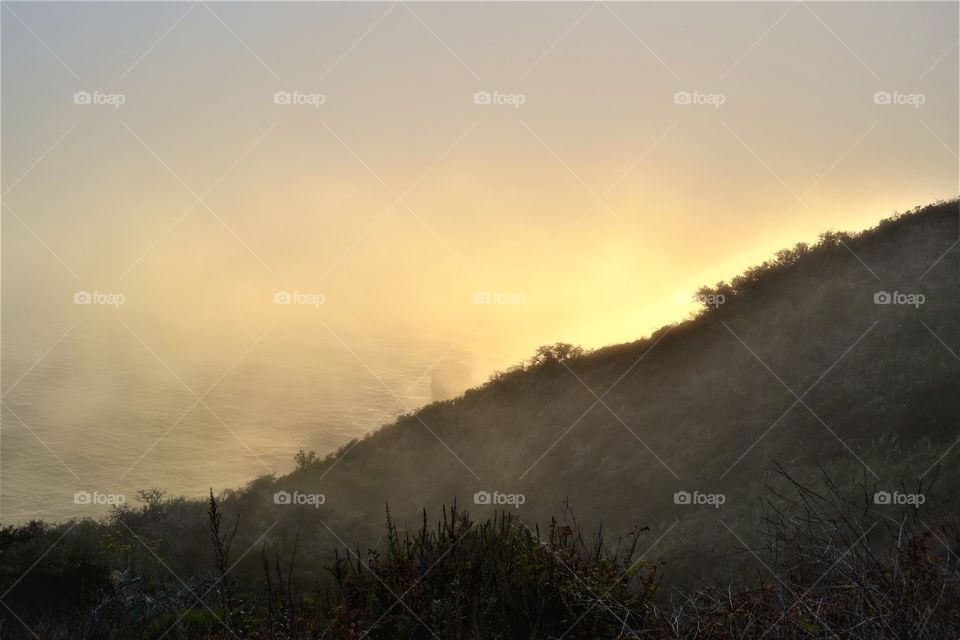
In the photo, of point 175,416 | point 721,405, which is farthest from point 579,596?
point 175,416

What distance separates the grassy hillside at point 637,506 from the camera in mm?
4363

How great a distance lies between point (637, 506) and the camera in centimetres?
1803

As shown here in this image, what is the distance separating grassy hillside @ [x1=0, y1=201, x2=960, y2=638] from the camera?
4.36 metres

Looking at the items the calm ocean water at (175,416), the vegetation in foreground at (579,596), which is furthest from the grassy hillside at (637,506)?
the calm ocean water at (175,416)

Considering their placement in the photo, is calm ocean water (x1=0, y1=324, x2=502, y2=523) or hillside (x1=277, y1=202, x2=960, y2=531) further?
calm ocean water (x1=0, y1=324, x2=502, y2=523)

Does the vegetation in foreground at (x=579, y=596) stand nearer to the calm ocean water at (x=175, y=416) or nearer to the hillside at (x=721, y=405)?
the hillside at (x=721, y=405)

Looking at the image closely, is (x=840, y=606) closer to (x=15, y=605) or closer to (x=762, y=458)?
(x=762, y=458)

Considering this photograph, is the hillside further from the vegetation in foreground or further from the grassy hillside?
the vegetation in foreground

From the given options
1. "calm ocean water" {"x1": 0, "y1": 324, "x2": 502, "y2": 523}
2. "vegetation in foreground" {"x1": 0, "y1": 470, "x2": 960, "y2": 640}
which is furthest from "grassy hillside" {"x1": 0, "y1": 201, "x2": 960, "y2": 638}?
"calm ocean water" {"x1": 0, "y1": 324, "x2": 502, "y2": 523}

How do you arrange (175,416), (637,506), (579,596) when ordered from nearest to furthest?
1. (579,596)
2. (637,506)
3. (175,416)

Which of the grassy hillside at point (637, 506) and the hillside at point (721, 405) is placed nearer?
the grassy hillside at point (637, 506)

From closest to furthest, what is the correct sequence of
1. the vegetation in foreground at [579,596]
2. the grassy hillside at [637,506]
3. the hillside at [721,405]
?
the vegetation in foreground at [579,596] → the grassy hillside at [637,506] → the hillside at [721,405]

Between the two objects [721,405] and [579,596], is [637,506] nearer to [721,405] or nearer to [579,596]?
[721,405]

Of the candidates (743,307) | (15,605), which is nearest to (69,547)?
(15,605)
